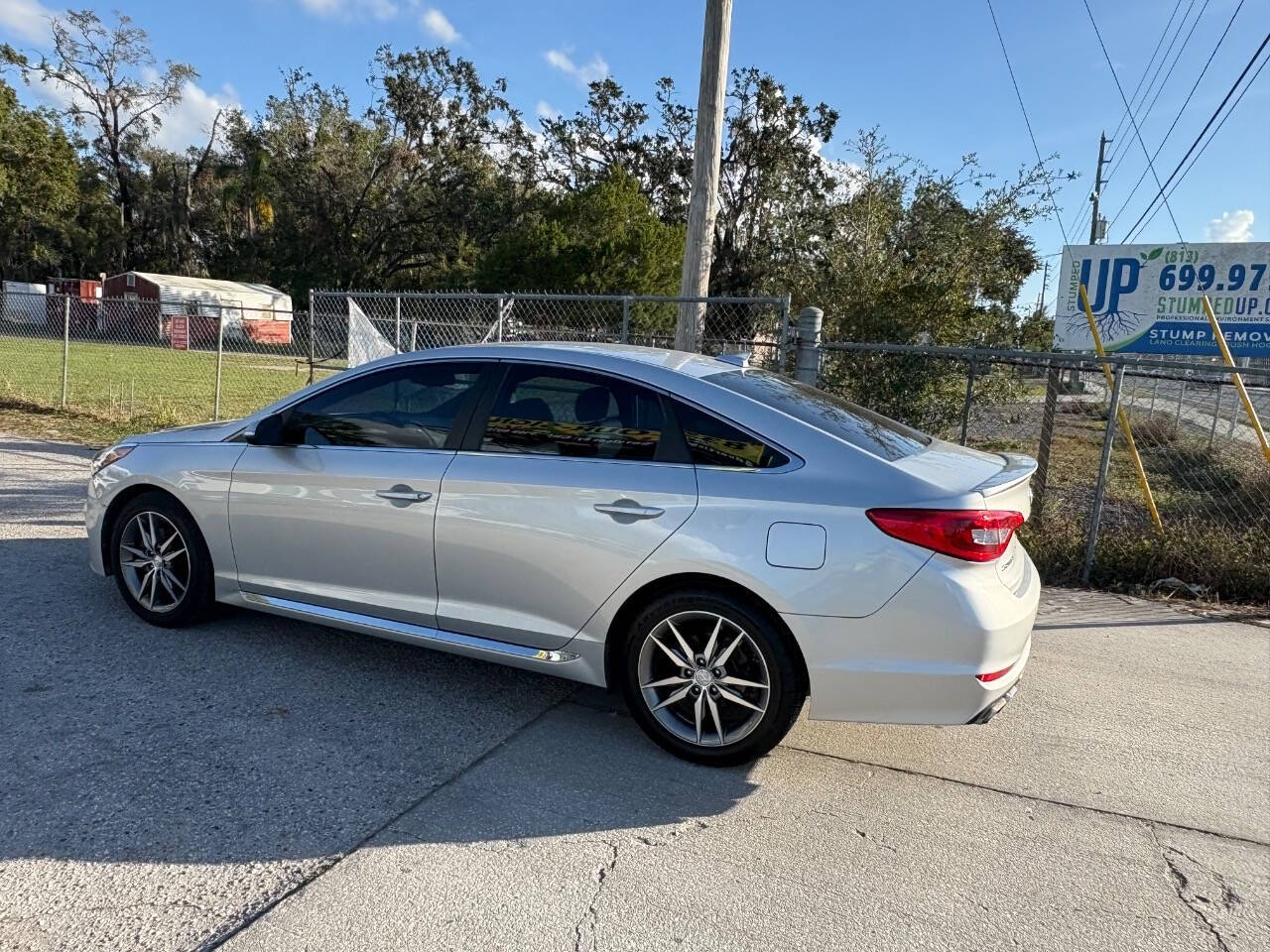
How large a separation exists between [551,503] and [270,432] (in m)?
1.61

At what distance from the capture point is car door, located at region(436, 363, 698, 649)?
11.7 ft

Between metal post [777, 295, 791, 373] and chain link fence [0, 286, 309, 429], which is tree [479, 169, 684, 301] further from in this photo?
metal post [777, 295, 791, 373]

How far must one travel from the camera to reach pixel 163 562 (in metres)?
4.68

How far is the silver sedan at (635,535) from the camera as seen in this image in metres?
3.22

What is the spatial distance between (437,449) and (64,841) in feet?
6.50

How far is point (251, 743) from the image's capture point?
352cm

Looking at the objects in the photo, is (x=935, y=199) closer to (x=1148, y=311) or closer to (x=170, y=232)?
(x=1148, y=311)

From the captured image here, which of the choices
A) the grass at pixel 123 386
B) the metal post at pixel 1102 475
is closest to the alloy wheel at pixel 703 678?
the metal post at pixel 1102 475

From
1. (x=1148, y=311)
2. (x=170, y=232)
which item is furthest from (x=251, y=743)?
(x=170, y=232)

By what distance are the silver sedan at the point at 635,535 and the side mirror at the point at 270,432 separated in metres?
0.01

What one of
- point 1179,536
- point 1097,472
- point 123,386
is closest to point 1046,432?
point 1179,536

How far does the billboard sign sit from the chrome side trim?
10936 mm

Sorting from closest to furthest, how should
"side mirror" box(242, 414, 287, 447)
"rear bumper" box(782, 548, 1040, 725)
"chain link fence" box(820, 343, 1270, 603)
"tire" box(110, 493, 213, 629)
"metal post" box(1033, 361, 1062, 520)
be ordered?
"rear bumper" box(782, 548, 1040, 725)
"side mirror" box(242, 414, 287, 447)
"tire" box(110, 493, 213, 629)
"chain link fence" box(820, 343, 1270, 603)
"metal post" box(1033, 361, 1062, 520)

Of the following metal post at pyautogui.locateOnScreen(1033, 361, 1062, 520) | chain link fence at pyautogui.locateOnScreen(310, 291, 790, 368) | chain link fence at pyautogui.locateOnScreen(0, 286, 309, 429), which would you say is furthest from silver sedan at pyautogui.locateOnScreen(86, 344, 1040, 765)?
chain link fence at pyautogui.locateOnScreen(0, 286, 309, 429)
